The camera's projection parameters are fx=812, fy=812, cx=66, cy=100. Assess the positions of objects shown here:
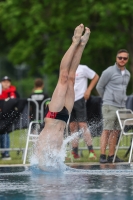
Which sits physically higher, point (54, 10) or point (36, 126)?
point (54, 10)

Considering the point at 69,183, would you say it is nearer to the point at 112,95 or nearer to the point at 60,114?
the point at 60,114

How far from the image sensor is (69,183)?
Result: 1083cm

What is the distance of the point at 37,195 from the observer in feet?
31.2

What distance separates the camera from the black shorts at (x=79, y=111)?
51.4 feet

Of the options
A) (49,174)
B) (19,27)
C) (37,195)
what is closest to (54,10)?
(19,27)

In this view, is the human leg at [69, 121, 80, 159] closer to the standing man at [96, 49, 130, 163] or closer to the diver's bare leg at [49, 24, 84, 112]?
the standing man at [96, 49, 130, 163]

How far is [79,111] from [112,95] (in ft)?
2.87

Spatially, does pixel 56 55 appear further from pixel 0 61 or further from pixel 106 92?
pixel 0 61

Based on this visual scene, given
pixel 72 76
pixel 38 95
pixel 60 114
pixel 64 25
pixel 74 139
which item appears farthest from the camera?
pixel 64 25

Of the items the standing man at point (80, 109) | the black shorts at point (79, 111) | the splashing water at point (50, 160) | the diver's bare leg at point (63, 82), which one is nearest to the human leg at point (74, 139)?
the standing man at point (80, 109)

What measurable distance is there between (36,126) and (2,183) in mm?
4469

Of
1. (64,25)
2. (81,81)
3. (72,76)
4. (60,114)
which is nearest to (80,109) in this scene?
(81,81)

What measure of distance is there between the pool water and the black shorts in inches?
80.9

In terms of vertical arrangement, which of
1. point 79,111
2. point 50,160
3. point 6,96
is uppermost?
point 6,96
